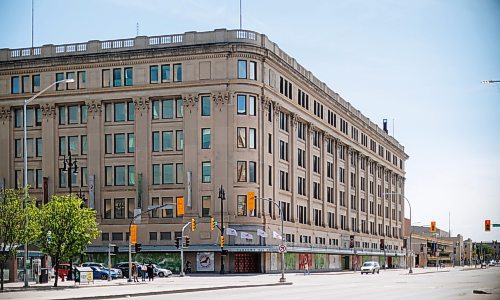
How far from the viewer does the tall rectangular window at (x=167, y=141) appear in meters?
94.4

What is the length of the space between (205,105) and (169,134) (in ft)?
17.7

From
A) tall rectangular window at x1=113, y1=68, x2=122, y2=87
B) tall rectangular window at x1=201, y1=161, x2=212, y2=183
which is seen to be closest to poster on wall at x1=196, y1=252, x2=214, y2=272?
tall rectangular window at x1=201, y1=161, x2=212, y2=183

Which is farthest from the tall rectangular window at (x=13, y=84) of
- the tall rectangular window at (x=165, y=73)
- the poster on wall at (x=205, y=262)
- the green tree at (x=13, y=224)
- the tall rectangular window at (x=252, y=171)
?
the green tree at (x=13, y=224)

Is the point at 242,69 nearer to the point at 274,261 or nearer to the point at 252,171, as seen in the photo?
the point at 252,171

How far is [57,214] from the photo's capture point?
59188 mm

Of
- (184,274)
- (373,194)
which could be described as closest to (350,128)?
(373,194)

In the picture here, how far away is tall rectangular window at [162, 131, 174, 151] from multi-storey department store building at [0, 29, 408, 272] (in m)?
0.13

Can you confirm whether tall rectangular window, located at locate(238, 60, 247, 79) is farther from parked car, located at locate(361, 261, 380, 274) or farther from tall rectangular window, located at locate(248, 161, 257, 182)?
parked car, located at locate(361, 261, 380, 274)

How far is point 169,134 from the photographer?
94.6 m

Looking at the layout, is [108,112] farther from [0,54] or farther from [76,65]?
[0,54]

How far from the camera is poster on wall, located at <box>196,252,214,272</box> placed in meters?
91.1

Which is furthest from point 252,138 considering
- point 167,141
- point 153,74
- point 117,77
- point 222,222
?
point 117,77

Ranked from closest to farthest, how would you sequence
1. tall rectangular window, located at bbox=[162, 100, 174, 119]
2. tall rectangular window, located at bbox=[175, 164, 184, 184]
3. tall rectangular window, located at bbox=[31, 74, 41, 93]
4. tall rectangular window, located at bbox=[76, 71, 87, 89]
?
1. tall rectangular window, located at bbox=[175, 164, 184, 184]
2. tall rectangular window, located at bbox=[162, 100, 174, 119]
3. tall rectangular window, located at bbox=[76, 71, 87, 89]
4. tall rectangular window, located at bbox=[31, 74, 41, 93]

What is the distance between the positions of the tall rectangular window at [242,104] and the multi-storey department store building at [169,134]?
0.37ft
